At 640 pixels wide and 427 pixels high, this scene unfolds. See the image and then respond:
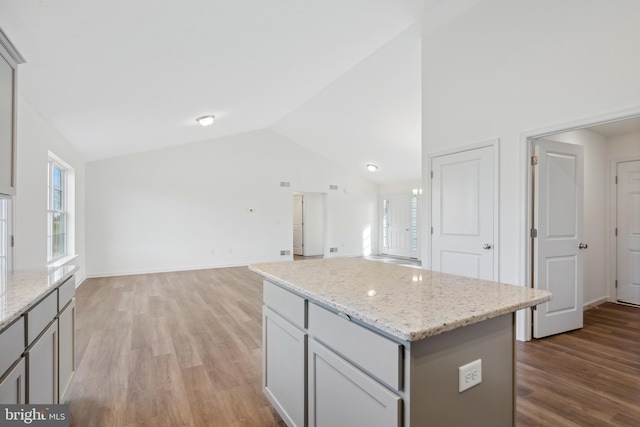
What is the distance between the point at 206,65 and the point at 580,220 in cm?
407

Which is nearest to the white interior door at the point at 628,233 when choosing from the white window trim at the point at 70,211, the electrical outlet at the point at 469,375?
the electrical outlet at the point at 469,375

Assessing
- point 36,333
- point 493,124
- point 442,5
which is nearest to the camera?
point 36,333

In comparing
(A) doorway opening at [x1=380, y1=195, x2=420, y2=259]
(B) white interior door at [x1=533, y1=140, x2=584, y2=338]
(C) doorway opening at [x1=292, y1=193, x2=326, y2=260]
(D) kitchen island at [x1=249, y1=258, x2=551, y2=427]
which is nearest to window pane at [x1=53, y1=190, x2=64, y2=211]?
(D) kitchen island at [x1=249, y1=258, x2=551, y2=427]

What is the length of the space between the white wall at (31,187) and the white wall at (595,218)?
19.1ft

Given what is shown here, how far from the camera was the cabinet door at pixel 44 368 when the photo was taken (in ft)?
4.65

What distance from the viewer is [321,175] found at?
9.09 m

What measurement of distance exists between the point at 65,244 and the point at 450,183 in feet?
19.1

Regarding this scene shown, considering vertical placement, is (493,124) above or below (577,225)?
above

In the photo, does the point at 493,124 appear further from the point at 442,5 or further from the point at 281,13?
the point at 281,13

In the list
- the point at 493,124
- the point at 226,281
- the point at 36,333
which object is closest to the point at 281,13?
the point at 493,124

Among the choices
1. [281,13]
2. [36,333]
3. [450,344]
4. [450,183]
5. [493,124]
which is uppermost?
[281,13]

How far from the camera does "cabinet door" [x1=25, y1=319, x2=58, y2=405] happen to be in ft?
4.65

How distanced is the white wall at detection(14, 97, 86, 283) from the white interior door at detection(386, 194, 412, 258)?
299 inches

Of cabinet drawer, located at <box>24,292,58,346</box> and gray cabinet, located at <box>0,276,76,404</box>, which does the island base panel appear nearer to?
gray cabinet, located at <box>0,276,76,404</box>
